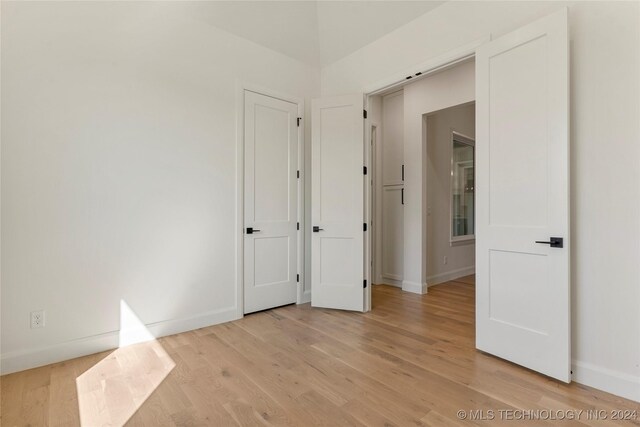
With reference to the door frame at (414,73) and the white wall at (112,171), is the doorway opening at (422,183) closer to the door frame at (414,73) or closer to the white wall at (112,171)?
the door frame at (414,73)

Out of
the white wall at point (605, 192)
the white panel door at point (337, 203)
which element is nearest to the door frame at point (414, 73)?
the white panel door at point (337, 203)

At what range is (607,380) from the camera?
191 centimetres

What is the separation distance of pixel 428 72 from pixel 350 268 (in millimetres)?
2151

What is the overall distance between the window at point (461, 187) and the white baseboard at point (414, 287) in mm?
1248

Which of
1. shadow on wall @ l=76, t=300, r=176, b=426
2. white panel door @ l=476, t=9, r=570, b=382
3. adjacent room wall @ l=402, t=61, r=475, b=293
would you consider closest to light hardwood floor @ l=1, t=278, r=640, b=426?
shadow on wall @ l=76, t=300, r=176, b=426

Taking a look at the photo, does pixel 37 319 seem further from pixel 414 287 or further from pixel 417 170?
pixel 417 170

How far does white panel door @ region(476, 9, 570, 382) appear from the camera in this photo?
6.54 feet

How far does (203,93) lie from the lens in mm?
3080

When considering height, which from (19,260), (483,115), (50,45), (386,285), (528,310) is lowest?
(386,285)

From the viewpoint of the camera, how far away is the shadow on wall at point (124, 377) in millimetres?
1744

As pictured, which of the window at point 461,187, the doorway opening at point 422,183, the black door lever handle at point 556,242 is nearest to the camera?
the black door lever handle at point 556,242

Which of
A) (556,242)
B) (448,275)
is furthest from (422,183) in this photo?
(556,242)

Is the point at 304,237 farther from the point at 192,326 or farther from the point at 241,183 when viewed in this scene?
the point at 192,326

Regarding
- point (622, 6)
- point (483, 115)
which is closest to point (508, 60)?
point (483, 115)
